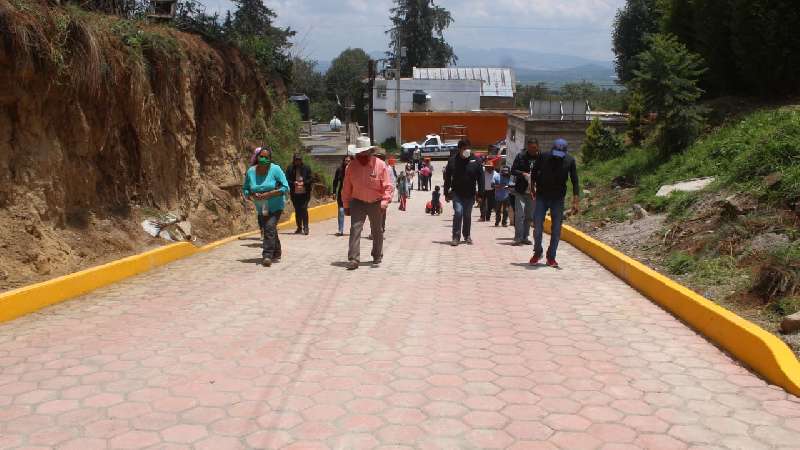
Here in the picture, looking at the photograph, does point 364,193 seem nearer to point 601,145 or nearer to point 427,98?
point 601,145

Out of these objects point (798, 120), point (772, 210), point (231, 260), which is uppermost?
point (798, 120)

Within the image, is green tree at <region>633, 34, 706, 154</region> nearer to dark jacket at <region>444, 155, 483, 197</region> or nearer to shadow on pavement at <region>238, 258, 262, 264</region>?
dark jacket at <region>444, 155, 483, 197</region>

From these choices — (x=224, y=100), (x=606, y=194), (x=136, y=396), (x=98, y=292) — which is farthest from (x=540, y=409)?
(x=224, y=100)

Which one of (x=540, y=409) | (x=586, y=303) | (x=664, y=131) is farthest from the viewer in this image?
(x=664, y=131)

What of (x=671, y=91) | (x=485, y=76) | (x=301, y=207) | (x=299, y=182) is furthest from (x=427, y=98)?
(x=299, y=182)

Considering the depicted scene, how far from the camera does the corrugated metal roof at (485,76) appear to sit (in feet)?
222

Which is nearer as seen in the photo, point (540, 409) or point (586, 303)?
point (540, 409)

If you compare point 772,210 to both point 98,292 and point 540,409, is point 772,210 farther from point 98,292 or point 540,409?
point 98,292

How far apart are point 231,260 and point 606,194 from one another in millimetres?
8047

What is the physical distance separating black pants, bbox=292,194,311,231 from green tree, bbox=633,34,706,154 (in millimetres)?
6886

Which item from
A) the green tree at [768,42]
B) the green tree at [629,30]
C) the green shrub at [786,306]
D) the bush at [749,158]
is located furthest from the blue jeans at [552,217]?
the green tree at [629,30]

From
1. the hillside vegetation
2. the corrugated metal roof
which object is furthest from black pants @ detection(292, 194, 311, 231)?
the corrugated metal roof

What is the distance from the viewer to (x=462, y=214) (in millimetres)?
11992

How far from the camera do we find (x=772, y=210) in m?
7.68
